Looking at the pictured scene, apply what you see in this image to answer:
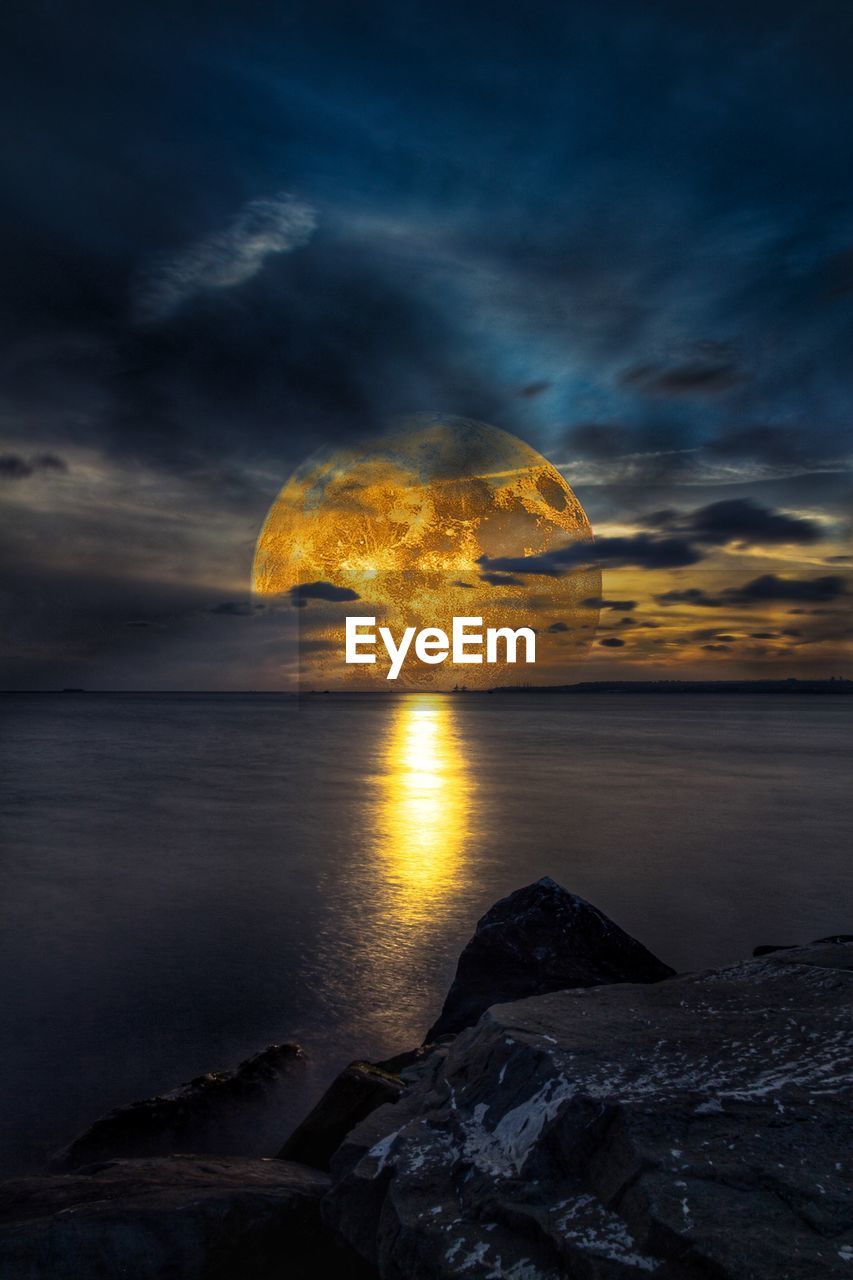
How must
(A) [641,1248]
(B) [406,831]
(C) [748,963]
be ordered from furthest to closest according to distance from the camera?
(B) [406,831] → (C) [748,963] → (A) [641,1248]

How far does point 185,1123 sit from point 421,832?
43.7 feet

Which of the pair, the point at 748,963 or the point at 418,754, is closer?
the point at 748,963

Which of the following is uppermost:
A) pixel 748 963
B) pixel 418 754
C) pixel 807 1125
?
pixel 807 1125

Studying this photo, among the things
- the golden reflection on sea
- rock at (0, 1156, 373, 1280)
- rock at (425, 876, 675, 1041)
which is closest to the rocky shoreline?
rock at (0, 1156, 373, 1280)

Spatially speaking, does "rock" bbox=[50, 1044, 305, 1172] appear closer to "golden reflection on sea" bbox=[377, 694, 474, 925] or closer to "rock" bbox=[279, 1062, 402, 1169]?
"rock" bbox=[279, 1062, 402, 1169]

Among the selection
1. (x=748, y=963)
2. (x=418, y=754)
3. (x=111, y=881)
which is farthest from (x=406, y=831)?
(x=418, y=754)

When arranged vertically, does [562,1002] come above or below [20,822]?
→ above

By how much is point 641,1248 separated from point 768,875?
12.7 meters

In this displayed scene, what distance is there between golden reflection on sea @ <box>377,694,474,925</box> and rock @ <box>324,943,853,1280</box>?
723 cm

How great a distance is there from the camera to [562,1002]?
14.2ft

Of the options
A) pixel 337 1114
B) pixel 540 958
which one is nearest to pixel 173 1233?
pixel 337 1114

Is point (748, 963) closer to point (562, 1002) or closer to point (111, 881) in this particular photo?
point (562, 1002)

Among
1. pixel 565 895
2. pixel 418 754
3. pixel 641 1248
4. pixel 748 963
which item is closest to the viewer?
pixel 641 1248

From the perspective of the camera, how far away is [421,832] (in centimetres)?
1833
